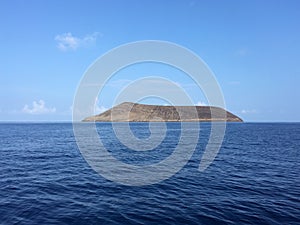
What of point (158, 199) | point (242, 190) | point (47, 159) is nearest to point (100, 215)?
point (158, 199)

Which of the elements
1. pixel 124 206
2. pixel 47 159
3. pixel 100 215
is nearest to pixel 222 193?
pixel 124 206

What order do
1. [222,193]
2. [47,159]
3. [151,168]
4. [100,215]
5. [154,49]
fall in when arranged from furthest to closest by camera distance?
[47,159] → [151,168] → [154,49] → [222,193] → [100,215]

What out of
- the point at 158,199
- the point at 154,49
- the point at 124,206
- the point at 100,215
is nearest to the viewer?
the point at 100,215

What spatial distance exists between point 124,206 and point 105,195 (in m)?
3.24

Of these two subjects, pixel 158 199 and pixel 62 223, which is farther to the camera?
pixel 158 199

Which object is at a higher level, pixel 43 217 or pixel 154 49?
pixel 154 49

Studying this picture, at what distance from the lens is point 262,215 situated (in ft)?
58.3

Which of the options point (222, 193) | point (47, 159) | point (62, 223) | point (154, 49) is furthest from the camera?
point (47, 159)

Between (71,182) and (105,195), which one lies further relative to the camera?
(71,182)

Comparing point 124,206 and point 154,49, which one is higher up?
point 154,49

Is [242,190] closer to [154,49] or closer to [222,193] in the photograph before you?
[222,193]

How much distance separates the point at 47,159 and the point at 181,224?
97.4 ft

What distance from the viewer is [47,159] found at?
130ft

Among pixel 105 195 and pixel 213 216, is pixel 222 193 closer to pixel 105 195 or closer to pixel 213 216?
pixel 213 216
